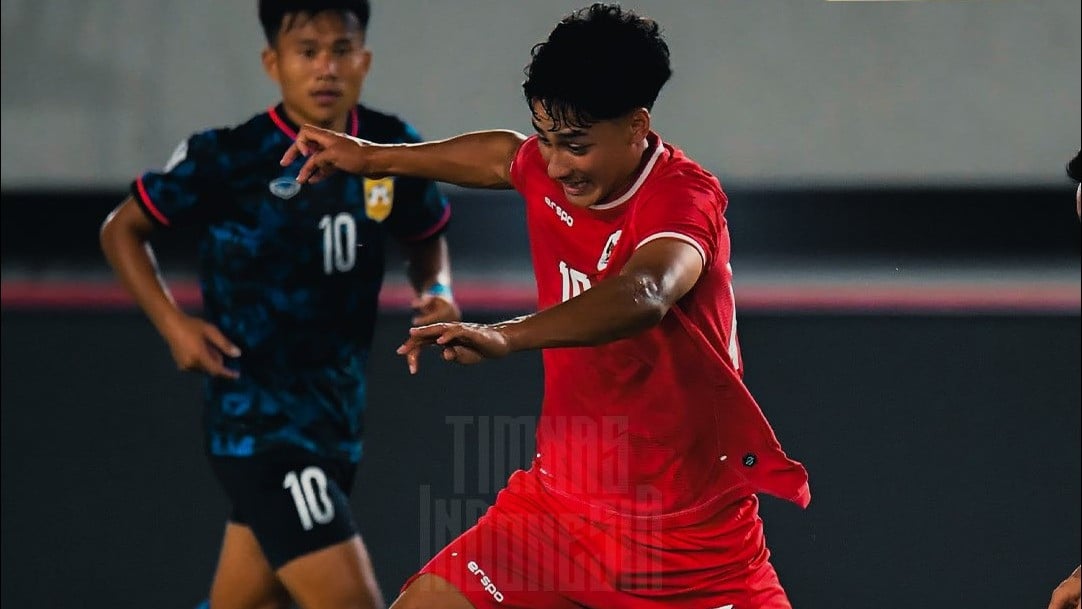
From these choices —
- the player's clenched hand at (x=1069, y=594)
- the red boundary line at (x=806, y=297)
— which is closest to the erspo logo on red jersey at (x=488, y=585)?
the player's clenched hand at (x=1069, y=594)

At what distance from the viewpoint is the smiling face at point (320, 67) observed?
324cm

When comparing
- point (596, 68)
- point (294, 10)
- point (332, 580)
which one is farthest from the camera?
point (294, 10)

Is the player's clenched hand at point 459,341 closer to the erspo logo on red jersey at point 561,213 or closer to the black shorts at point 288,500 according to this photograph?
the erspo logo on red jersey at point 561,213

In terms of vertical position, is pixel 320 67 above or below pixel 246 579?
above

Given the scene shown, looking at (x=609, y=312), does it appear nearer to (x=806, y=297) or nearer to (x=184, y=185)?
(x=184, y=185)

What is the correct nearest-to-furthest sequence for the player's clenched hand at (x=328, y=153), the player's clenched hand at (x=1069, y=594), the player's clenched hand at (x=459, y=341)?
the player's clenched hand at (x=459, y=341), the player's clenched hand at (x=1069, y=594), the player's clenched hand at (x=328, y=153)

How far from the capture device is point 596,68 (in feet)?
7.76

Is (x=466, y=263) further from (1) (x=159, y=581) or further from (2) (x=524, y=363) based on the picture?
(1) (x=159, y=581)

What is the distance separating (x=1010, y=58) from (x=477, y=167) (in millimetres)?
4617

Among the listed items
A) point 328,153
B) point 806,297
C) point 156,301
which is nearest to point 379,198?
point 156,301

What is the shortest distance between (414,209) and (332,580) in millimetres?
867

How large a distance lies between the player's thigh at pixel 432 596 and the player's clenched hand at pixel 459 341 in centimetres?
59

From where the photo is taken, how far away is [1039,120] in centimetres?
675

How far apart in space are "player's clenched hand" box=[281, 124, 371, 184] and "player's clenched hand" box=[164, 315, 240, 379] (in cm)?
54
